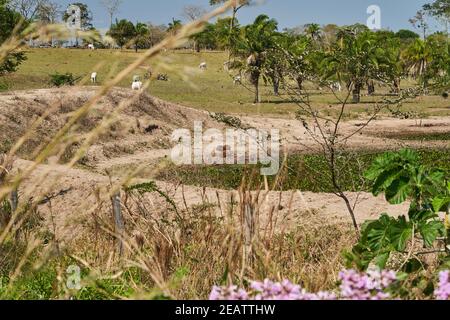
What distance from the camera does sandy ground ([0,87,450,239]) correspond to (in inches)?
394

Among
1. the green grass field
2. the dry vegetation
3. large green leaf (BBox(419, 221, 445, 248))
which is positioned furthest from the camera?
the green grass field

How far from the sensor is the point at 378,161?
3.69m

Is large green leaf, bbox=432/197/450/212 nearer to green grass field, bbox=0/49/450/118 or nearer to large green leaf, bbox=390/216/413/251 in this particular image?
large green leaf, bbox=390/216/413/251

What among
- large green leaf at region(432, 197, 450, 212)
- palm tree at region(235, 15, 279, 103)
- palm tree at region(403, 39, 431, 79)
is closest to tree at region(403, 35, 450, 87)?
palm tree at region(403, 39, 431, 79)

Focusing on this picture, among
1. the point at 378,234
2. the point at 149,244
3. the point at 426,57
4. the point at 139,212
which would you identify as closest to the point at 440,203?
the point at 378,234

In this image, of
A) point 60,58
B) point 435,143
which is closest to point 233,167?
point 435,143

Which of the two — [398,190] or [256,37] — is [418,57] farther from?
[398,190]

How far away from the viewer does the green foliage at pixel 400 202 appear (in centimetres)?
311

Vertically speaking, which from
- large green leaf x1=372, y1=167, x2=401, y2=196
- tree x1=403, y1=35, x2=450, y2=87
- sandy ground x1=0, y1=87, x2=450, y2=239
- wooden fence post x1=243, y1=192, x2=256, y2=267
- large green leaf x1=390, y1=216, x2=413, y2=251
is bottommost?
sandy ground x1=0, y1=87, x2=450, y2=239

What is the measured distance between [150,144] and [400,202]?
60.0 feet

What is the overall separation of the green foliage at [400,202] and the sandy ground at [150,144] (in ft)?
11.1

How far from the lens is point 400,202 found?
137 inches

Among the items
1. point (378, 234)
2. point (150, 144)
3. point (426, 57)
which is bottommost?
point (150, 144)

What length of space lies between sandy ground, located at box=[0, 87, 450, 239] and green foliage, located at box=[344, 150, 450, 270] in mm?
3395
